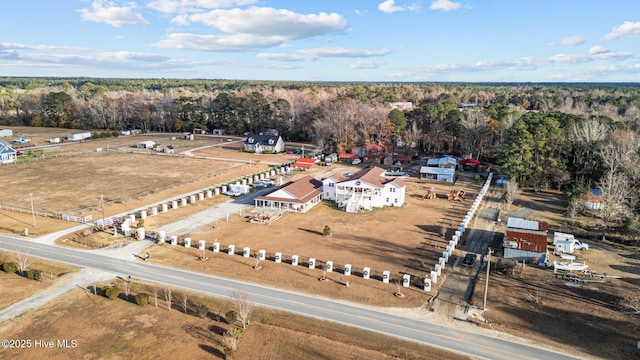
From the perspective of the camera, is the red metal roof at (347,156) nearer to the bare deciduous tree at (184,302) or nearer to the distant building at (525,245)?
the distant building at (525,245)

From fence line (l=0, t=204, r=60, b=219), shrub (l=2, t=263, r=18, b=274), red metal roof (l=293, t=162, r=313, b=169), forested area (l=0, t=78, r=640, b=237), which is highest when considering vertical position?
forested area (l=0, t=78, r=640, b=237)

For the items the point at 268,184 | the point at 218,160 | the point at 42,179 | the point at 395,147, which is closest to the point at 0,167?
the point at 42,179

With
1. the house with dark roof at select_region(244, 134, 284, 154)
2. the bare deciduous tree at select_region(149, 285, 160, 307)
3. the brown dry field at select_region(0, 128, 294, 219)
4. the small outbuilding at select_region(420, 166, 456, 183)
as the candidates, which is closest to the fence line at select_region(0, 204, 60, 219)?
the brown dry field at select_region(0, 128, 294, 219)

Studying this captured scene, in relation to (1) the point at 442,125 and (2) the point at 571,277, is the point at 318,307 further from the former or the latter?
(1) the point at 442,125

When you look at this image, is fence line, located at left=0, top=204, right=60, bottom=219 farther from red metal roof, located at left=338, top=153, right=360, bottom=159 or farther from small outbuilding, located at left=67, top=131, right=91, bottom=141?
small outbuilding, located at left=67, top=131, right=91, bottom=141

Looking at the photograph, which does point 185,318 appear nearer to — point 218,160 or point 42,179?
point 42,179

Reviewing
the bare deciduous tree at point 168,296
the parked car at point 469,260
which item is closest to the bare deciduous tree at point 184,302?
the bare deciduous tree at point 168,296
